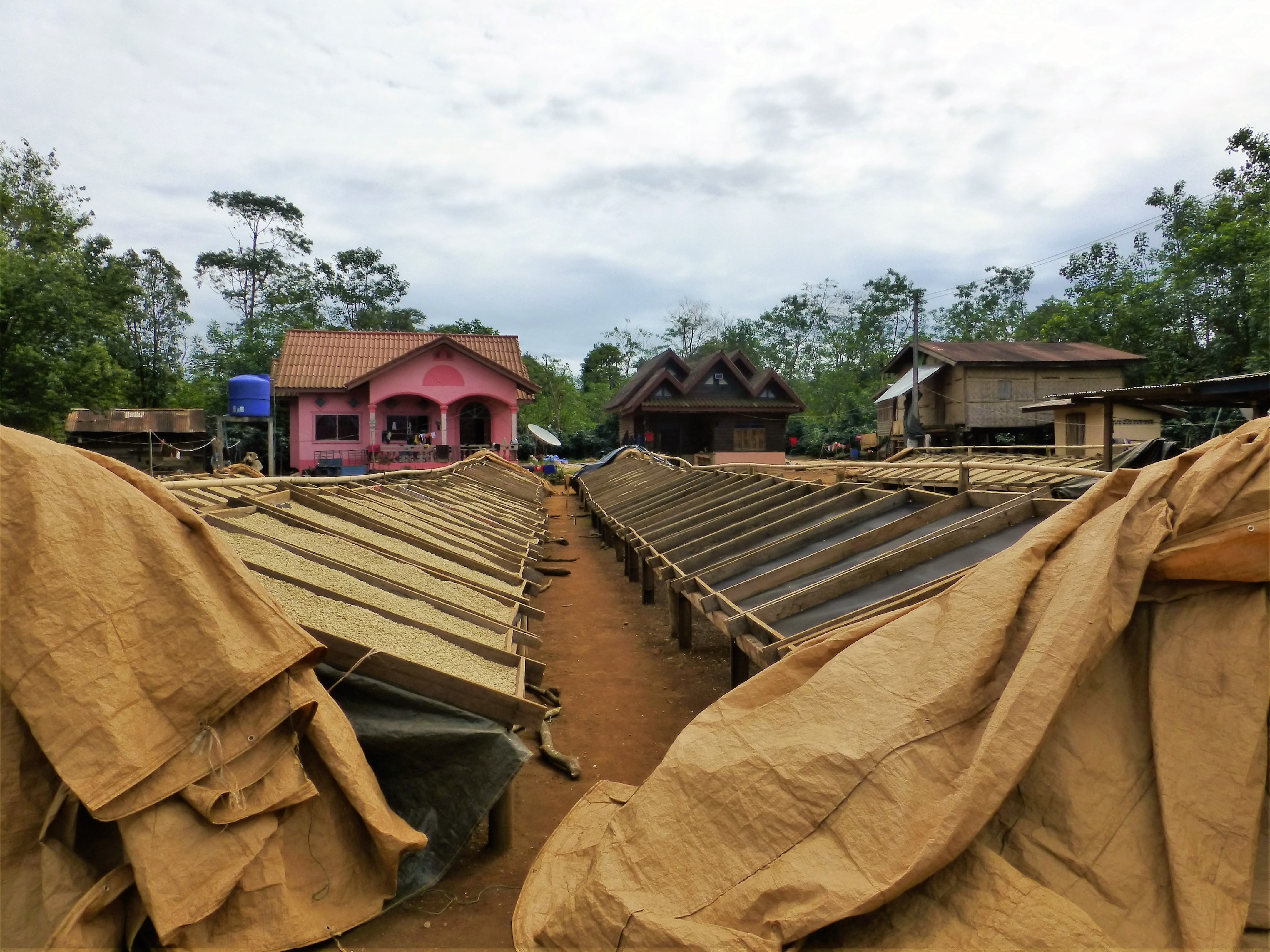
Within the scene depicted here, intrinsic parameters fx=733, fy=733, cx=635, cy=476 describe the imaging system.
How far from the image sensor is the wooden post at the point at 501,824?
374 cm

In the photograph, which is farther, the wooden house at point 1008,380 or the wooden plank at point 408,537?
the wooden house at point 1008,380

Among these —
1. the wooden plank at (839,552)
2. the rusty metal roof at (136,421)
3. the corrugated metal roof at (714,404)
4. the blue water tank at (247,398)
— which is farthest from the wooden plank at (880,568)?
the corrugated metal roof at (714,404)

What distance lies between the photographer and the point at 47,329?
1883 cm

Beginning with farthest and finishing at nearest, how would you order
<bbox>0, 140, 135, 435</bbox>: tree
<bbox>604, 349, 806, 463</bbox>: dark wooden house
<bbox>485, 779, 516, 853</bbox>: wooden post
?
<bbox>604, 349, 806, 463</bbox>: dark wooden house
<bbox>0, 140, 135, 435</bbox>: tree
<bbox>485, 779, 516, 853</bbox>: wooden post

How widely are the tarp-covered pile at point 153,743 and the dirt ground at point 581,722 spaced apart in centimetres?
33

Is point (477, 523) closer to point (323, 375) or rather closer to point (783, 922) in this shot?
point (783, 922)

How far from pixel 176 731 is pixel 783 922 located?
2258mm

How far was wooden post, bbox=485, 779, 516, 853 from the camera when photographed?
12.3 ft

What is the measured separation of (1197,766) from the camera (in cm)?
236

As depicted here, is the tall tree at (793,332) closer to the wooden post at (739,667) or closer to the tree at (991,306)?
the tree at (991,306)

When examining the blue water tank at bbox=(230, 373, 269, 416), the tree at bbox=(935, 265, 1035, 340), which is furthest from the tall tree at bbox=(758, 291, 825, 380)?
the blue water tank at bbox=(230, 373, 269, 416)

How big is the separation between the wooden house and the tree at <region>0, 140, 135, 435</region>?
28.7 m

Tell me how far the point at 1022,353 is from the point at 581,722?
31.4 m

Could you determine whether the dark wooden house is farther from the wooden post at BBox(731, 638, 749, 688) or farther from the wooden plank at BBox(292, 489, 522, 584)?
the wooden post at BBox(731, 638, 749, 688)
